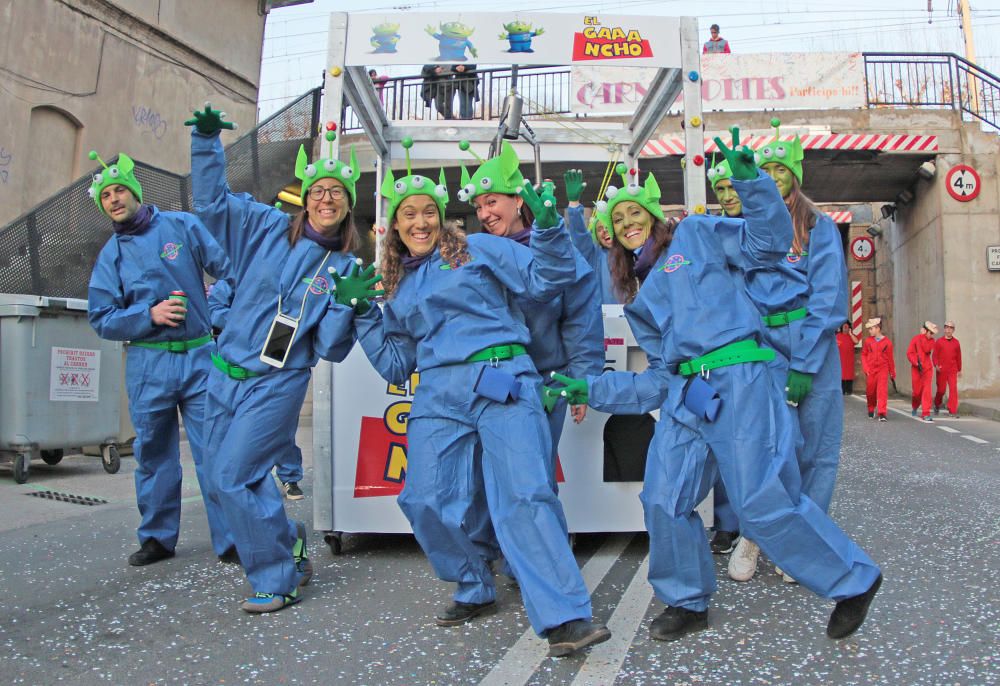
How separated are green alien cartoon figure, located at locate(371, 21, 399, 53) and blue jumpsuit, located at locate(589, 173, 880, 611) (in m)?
2.40

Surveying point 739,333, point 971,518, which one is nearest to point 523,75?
point 971,518

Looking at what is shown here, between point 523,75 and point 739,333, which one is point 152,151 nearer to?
point 523,75

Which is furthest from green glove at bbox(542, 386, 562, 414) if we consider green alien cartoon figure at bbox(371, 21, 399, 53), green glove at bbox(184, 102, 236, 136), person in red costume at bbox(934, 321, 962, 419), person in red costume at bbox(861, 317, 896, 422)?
person in red costume at bbox(934, 321, 962, 419)

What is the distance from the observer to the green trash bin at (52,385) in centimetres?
757

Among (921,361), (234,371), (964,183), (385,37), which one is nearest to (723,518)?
(234,371)

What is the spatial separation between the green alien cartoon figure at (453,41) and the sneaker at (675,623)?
333cm

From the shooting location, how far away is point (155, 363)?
4820 millimetres

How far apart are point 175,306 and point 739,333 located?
2844mm

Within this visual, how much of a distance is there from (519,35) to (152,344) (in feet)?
8.80

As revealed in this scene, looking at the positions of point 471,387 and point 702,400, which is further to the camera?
point 471,387

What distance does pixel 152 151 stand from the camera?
1470 centimetres

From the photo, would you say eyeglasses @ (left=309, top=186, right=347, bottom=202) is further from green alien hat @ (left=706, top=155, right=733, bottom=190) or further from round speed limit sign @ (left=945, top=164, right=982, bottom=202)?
round speed limit sign @ (left=945, top=164, right=982, bottom=202)

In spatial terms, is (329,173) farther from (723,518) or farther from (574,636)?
(723,518)

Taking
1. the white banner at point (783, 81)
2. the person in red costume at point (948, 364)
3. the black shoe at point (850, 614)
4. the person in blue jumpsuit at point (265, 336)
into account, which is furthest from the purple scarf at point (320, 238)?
the person in red costume at point (948, 364)
